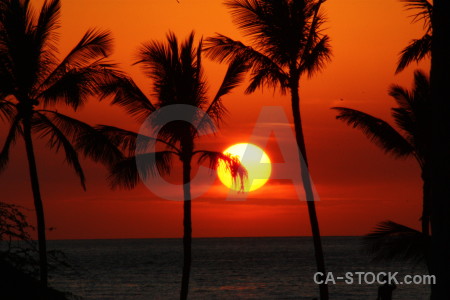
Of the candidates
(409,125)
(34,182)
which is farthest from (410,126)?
(34,182)

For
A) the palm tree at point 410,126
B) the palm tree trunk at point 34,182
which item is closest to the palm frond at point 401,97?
the palm tree at point 410,126

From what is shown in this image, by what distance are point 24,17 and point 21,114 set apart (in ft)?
8.68

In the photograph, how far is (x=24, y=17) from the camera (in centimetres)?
1998

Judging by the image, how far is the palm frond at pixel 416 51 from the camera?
17703mm

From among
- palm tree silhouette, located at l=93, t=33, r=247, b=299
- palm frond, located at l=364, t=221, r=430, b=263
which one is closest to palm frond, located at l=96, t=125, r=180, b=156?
palm tree silhouette, located at l=93, t=33, r=247, b=299

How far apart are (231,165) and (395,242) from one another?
333 inches

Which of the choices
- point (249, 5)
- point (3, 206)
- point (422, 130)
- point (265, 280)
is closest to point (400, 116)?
point (422, 130)

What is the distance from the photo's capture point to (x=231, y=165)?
22.2 m

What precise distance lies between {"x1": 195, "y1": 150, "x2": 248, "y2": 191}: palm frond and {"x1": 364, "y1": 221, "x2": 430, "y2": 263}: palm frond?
820cm

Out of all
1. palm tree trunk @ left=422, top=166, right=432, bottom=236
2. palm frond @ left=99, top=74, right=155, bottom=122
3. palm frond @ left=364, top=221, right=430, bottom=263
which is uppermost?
palm frond @ left=99, top=74, right=155, bottom=122

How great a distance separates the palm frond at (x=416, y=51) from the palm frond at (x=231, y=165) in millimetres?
6170

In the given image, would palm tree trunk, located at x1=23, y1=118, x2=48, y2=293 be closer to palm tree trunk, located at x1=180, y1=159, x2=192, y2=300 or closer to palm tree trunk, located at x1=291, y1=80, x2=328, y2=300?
palm tree trunk, located at x1=180, y1=159, x2=192, y2=300

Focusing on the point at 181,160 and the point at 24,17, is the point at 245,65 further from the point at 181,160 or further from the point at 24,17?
the point at 24,17

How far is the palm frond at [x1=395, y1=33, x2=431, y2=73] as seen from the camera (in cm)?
1770
